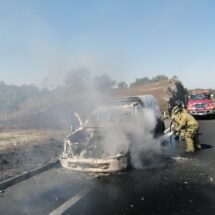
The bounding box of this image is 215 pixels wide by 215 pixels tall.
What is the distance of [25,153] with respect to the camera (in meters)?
12.2

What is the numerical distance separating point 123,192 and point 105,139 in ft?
10.5

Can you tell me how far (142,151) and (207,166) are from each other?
7.44ft

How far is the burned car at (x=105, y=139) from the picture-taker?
9.68 metres

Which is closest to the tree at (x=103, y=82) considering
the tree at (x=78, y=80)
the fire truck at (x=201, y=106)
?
the tree at (x=78, y=80)

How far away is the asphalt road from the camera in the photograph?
21.6 feet

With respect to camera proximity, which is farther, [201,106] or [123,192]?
[201,106]

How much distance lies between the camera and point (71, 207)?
267 inches

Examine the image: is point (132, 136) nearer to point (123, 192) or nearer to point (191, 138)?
point (191, 138)

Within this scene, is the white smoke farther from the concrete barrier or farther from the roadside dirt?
the roadside dirt

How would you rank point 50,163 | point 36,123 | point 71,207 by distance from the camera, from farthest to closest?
point 36,123 < point 50,163 < point 71,207

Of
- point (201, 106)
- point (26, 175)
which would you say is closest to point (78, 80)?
point (26, 175)

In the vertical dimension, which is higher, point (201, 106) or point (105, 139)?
point (201, 106)

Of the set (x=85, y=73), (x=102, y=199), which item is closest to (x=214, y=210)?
(x=102, y=199)

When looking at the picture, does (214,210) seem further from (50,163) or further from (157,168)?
(50,163)
